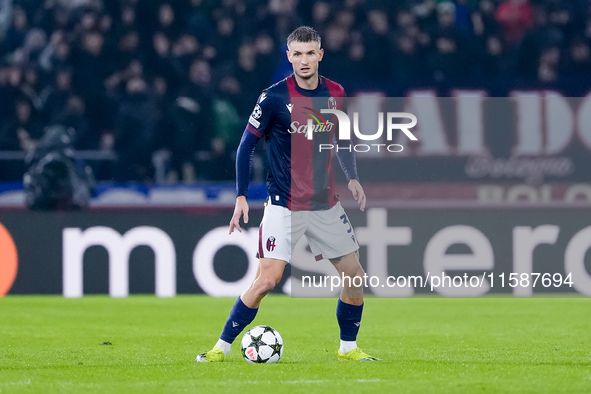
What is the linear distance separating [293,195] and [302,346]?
1.62 meters

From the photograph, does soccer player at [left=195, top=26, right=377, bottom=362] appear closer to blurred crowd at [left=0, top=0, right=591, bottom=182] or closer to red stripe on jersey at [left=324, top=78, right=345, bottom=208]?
red stripe on jersey at [left=324, top=78, right=345, bottom=208]

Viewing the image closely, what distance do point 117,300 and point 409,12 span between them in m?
5.72

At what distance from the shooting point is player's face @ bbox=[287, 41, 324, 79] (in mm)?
5734

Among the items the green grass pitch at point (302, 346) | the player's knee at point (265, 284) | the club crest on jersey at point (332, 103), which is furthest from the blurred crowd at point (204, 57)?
the player's knee at point (265, 284)

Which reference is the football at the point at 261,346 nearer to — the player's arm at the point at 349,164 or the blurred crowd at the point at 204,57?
the player's arm at the point at 349,164

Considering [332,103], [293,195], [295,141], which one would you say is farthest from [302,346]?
[332,103]

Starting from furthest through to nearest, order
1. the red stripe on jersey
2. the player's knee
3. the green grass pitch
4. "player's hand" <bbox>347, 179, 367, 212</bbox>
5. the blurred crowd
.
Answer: the blurred crowd, "player's hand" <bbox>347, 179, 367, 212</bbox>, the red stripe on jersey, the player's knee, the green grass pitch

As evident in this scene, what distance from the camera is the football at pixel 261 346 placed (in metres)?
5.82

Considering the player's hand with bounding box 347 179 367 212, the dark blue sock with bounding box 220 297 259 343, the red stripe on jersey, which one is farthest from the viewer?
the player's hand with bounding box 347 179 367 212

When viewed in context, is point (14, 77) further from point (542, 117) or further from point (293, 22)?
point (542, 117)

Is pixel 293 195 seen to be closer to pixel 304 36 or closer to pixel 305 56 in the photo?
pixel 305 56

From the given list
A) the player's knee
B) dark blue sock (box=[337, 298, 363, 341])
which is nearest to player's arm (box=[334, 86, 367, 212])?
dark blue sock (box=[337, 298, 363, 341])

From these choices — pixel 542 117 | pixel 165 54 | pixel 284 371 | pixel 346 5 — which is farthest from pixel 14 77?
pixel 284 371

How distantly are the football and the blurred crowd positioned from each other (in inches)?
221
